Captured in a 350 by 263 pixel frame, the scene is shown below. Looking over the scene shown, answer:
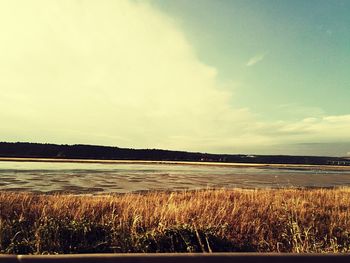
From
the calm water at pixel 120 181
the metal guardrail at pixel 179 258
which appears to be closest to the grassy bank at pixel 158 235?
the metal guardrail at pixel 179 258

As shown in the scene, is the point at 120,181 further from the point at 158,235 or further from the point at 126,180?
the point at 158,235

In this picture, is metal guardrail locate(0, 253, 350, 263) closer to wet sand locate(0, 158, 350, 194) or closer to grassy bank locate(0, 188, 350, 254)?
grassy bank locate(0, 188, 350, 254)

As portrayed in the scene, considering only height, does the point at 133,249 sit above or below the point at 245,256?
below

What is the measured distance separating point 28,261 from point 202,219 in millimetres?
6315

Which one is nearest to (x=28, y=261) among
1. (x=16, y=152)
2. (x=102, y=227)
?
(x=102, y=227)

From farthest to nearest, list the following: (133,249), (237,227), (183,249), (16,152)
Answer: (16,152) < (237,227) < (183,249) < (133,249)

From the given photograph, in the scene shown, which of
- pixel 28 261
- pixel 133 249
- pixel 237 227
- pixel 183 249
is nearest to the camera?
pixel 28 261

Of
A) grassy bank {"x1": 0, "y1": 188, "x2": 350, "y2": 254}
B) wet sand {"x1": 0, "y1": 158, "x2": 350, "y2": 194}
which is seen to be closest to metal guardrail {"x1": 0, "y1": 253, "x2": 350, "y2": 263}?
grassy bank {"x1": 0, "y1": 188, "x2": 350, "y2": 254}

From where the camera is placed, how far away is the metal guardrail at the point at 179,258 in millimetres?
3693

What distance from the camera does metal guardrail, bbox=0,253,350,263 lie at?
369cm

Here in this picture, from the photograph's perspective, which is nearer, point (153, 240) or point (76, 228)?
point (153, 240)

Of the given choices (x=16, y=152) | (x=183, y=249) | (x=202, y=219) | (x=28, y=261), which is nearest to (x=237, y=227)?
(x=202, y=219)

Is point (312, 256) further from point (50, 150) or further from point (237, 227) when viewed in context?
point (50, 150)

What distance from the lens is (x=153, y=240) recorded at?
23.5 ft
